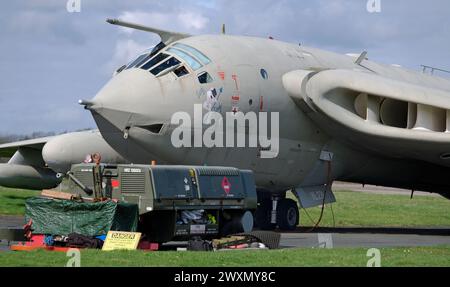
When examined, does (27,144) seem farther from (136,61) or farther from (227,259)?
(227,259)

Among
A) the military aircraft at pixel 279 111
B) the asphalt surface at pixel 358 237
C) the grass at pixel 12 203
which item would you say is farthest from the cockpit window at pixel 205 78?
the grass at pixel 12 203

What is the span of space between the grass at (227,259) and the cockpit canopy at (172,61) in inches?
277

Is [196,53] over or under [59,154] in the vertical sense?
over

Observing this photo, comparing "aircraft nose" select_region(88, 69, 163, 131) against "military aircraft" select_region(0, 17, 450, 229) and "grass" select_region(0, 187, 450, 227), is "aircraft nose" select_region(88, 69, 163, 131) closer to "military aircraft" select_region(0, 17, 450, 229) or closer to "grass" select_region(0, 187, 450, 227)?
"military aircraft" select_region(0, 17, 450, 229)

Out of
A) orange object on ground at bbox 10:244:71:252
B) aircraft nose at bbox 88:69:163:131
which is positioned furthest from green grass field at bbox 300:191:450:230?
orange object on ground at bbox 10:244:71:252

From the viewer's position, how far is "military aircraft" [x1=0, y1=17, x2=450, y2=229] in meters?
20.7

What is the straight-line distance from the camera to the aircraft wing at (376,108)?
73.3ft

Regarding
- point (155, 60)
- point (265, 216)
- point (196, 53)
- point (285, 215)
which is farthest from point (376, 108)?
point (155, 60)

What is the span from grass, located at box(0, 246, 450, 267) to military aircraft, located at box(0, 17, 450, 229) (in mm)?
6129

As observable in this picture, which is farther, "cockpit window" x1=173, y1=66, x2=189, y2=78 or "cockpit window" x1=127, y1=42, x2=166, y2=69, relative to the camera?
"cockpit window" x1=127, y1=42, x2=166, y2=69

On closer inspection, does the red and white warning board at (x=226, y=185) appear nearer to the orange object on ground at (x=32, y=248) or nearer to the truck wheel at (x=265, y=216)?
the orange object on ground at (x=32, y=248)

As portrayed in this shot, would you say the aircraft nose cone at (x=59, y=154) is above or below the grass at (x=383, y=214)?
above

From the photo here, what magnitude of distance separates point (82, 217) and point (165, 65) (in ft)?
20.0

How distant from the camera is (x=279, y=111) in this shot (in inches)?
890
